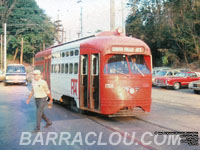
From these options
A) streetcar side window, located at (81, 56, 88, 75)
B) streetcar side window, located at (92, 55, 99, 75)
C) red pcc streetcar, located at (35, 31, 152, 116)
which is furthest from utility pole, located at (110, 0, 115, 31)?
streetcar side window, located at (92, 55, 99, 75)

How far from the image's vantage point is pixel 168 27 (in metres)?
39.8

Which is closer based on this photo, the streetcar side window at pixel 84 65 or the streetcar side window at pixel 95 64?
the streetcar side window at pixel 95 64

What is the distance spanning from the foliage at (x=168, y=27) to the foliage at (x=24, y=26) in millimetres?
20453

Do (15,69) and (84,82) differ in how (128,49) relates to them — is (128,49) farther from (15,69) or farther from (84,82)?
(15,69)

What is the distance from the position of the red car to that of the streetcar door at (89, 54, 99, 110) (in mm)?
16161

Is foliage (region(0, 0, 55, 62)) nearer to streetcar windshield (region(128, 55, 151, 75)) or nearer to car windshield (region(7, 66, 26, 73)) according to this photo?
car windshield (region(7, 66, 26, 73))

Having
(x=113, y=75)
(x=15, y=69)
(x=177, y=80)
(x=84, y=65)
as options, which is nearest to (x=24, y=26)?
(x=15, y=69)

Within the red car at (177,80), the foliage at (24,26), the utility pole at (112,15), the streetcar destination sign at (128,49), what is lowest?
the red car at (177,80)

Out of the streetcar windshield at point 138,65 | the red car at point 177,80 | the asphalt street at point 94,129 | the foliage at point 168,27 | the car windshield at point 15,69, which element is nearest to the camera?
the asphalt street at point 94,129

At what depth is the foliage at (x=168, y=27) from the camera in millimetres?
36469

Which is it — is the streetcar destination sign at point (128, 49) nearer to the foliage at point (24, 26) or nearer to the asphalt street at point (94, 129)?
the asphalt street at point (94, 129)

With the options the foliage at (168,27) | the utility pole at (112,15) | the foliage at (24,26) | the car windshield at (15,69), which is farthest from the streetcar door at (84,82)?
the foliage at (24,26)

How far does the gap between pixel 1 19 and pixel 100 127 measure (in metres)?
54.4

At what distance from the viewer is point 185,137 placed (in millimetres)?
7754
